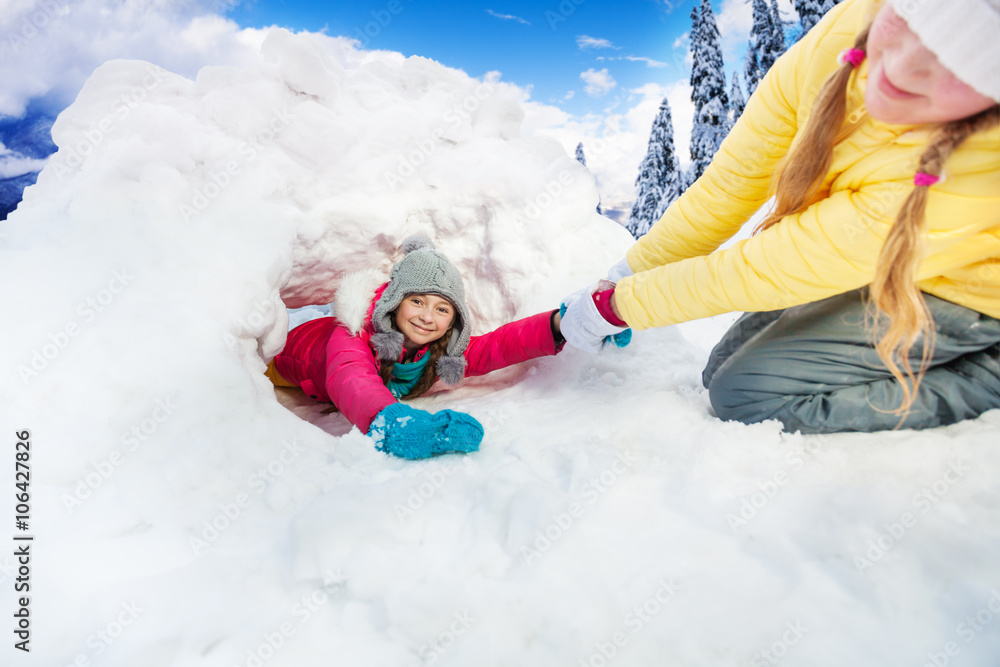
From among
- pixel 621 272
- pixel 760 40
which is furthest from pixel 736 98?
pixel 621 272

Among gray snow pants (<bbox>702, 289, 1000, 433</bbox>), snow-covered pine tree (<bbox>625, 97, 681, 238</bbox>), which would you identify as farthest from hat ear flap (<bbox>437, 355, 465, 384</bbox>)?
snow-covered pine tree (<bbox>625, 97, 681, 238</bbox>)

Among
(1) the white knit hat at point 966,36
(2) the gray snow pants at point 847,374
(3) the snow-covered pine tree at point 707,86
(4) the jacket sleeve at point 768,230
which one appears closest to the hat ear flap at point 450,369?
(4) the jacket sleeve at point 768,230

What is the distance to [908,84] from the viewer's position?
0.90 m

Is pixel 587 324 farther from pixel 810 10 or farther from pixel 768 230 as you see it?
pixel 810 10

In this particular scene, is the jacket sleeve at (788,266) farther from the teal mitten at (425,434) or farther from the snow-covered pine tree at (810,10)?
the snow-covered pine tree at (810,10)

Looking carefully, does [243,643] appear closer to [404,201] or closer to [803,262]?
[803,262]

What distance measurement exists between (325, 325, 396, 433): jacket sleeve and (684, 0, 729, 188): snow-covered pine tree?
12740 millimetres

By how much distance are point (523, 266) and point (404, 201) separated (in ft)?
2.46

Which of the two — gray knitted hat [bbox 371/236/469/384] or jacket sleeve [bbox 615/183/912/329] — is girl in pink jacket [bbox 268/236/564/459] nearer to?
gray knitted hat [bbox 371/236/469/384]

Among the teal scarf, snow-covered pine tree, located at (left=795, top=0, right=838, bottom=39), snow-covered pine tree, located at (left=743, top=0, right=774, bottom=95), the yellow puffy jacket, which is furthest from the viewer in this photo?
snow-covered pine tree, located at (left=743, top=0, right=774, bottom=95)

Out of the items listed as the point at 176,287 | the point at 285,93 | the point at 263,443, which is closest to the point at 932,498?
the point at 263,443

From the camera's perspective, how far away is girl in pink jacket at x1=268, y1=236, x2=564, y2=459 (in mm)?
2131

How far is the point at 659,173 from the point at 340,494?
15365mm

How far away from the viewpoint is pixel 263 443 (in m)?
1.51
